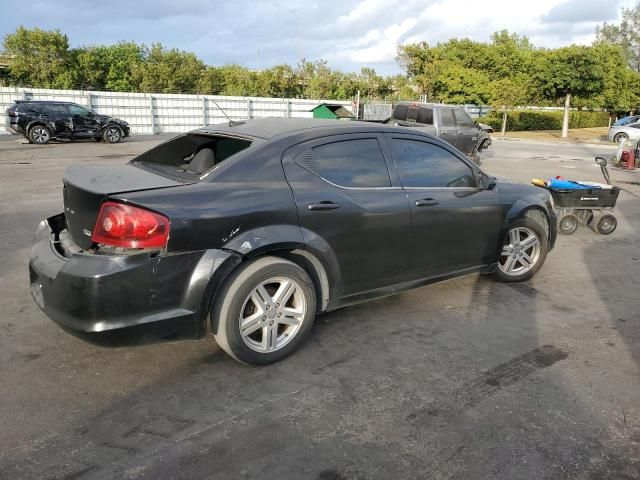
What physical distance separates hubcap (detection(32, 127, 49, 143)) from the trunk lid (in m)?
17.5

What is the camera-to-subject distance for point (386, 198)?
3.89m

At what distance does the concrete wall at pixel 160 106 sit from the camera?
81.0ft

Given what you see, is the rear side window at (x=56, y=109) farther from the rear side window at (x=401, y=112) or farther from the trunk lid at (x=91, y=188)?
the trunk lid at (x=91, y=188)

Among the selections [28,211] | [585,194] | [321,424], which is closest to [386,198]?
[321,424]

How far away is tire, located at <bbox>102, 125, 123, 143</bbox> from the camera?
20.1 m

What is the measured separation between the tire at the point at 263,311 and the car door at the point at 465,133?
13024 millimetres

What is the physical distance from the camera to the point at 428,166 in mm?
4301

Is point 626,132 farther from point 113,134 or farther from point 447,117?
point 113,134

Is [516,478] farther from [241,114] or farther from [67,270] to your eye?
[241,114]

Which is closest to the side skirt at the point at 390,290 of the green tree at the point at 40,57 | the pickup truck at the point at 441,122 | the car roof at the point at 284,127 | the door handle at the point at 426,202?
the door handle at the point at 426,202

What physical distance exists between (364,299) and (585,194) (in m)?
4.80

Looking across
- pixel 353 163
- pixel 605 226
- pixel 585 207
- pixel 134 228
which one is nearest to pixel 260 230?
pixel 134 228

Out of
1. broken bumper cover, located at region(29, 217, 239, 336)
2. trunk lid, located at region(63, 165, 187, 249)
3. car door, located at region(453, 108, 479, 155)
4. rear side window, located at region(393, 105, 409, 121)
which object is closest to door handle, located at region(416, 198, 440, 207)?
broken bumper cover, located at region(29, 217, 239, 336)

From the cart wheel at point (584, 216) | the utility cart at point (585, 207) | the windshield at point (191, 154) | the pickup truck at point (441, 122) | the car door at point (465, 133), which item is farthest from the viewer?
the car door at point (465, 133)
